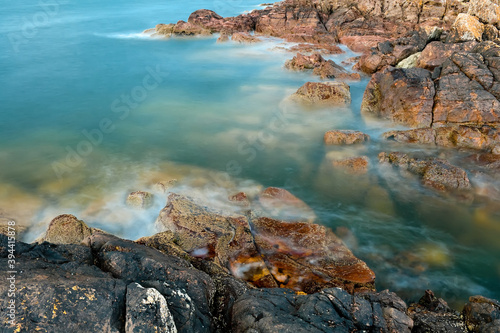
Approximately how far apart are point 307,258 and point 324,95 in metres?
10.4

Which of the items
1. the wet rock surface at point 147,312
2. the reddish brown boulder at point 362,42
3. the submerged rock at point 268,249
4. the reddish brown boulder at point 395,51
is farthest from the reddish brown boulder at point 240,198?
the reddish brown boulder at point 362,42

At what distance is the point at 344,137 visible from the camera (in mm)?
12328

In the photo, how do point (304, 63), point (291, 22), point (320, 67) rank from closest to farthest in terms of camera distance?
point (320, 67)
point (304, 63)
point (291, 22)

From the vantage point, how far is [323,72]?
62.1ft

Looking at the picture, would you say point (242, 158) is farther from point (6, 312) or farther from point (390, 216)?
point (6, 312)

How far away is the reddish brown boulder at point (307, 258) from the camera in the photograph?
622cm

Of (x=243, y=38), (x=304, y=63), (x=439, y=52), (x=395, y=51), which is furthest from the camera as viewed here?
(x=243, y=38)

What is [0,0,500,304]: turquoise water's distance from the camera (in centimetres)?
809

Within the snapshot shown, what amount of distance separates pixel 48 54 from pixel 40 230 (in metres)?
21.1

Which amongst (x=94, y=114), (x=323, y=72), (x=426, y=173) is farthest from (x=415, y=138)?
(x=94, y=114)

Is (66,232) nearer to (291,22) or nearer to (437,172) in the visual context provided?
(437,172)

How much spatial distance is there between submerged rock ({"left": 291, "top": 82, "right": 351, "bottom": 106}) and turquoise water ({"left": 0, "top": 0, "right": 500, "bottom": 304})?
23.5 inches

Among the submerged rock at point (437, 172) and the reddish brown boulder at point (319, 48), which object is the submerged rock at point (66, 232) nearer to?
the submerged rock at point (437, 172)

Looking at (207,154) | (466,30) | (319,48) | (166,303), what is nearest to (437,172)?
(207,154)
